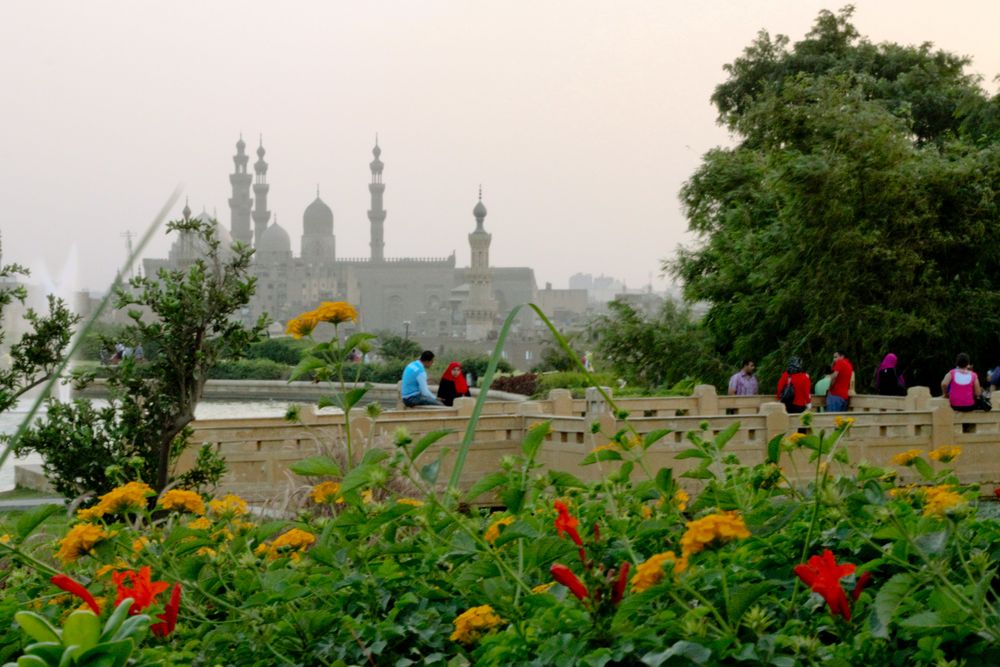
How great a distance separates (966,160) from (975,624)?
18121mm

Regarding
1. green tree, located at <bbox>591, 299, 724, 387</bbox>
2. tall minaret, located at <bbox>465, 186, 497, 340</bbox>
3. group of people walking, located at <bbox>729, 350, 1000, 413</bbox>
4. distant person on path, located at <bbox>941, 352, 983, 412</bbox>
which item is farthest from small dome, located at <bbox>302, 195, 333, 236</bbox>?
distant person on path, located at <bbox>941, 352, 983, 412</bbox>

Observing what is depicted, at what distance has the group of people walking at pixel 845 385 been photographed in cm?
1315

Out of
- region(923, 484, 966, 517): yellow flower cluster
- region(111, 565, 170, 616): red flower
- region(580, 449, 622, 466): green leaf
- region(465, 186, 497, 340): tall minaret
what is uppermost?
region(465, 186, 497, 340): tall minaret

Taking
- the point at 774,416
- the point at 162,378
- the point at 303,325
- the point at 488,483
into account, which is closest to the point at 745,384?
the point at 774,416

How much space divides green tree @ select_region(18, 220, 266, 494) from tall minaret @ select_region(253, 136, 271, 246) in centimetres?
12719

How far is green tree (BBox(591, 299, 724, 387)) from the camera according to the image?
75.7 feet

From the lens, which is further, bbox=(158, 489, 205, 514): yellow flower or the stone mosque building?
the stone mosque building

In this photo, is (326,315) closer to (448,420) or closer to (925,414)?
(448,420)

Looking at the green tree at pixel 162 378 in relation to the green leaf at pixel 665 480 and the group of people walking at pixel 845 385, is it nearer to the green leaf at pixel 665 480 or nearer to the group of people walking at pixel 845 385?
the green leaf at pixel 665 480

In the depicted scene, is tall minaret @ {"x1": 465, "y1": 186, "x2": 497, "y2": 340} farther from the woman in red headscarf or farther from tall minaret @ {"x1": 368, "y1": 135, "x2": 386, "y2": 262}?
the woman in red headscarf

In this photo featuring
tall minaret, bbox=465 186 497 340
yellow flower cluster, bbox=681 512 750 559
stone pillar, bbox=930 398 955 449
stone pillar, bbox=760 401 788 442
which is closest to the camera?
yellow flower cluster, bbox=681 512 750 559

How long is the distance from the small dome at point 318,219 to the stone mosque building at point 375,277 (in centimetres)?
11

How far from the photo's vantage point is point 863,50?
2853 cm

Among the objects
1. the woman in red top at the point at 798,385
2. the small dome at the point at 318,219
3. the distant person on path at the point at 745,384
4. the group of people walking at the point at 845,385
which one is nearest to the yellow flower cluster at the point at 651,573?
the group of people walking at the point at 845,385
